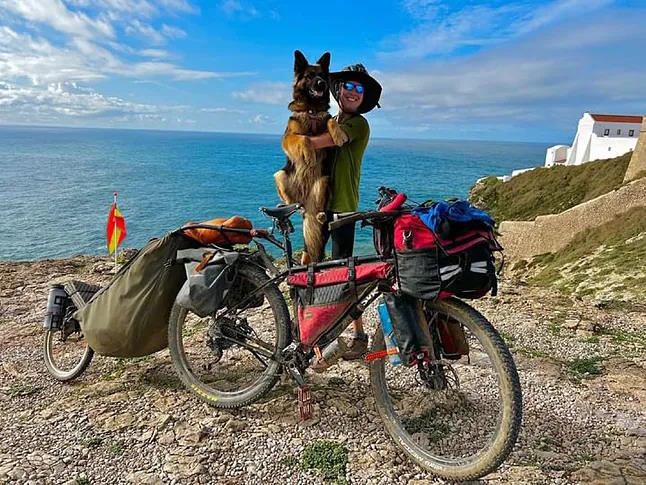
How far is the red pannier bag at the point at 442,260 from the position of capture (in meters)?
2.49

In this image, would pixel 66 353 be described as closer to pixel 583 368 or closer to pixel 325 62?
pixel 325 62

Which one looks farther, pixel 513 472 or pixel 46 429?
pixel 46 429

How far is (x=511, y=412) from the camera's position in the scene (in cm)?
250

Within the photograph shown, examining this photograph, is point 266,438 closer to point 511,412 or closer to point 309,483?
point 309,483

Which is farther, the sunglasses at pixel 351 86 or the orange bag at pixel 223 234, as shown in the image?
the orange bag at pixel 223 234

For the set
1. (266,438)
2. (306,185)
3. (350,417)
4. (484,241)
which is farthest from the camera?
(306,185)

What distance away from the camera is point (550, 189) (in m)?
44.0

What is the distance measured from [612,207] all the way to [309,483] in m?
25.4

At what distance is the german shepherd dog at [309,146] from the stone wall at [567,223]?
23.7 meters

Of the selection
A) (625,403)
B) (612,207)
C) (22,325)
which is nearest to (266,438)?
(625,403)

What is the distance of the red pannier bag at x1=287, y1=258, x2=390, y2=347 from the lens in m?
3.01

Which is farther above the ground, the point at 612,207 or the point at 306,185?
the point at 306,185

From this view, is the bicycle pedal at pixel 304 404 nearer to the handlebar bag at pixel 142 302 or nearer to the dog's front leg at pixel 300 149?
the handlebar bag at pixel 142 302

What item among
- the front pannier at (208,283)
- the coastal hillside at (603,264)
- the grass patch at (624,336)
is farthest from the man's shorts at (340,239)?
the coastal hillside at (603,264)
